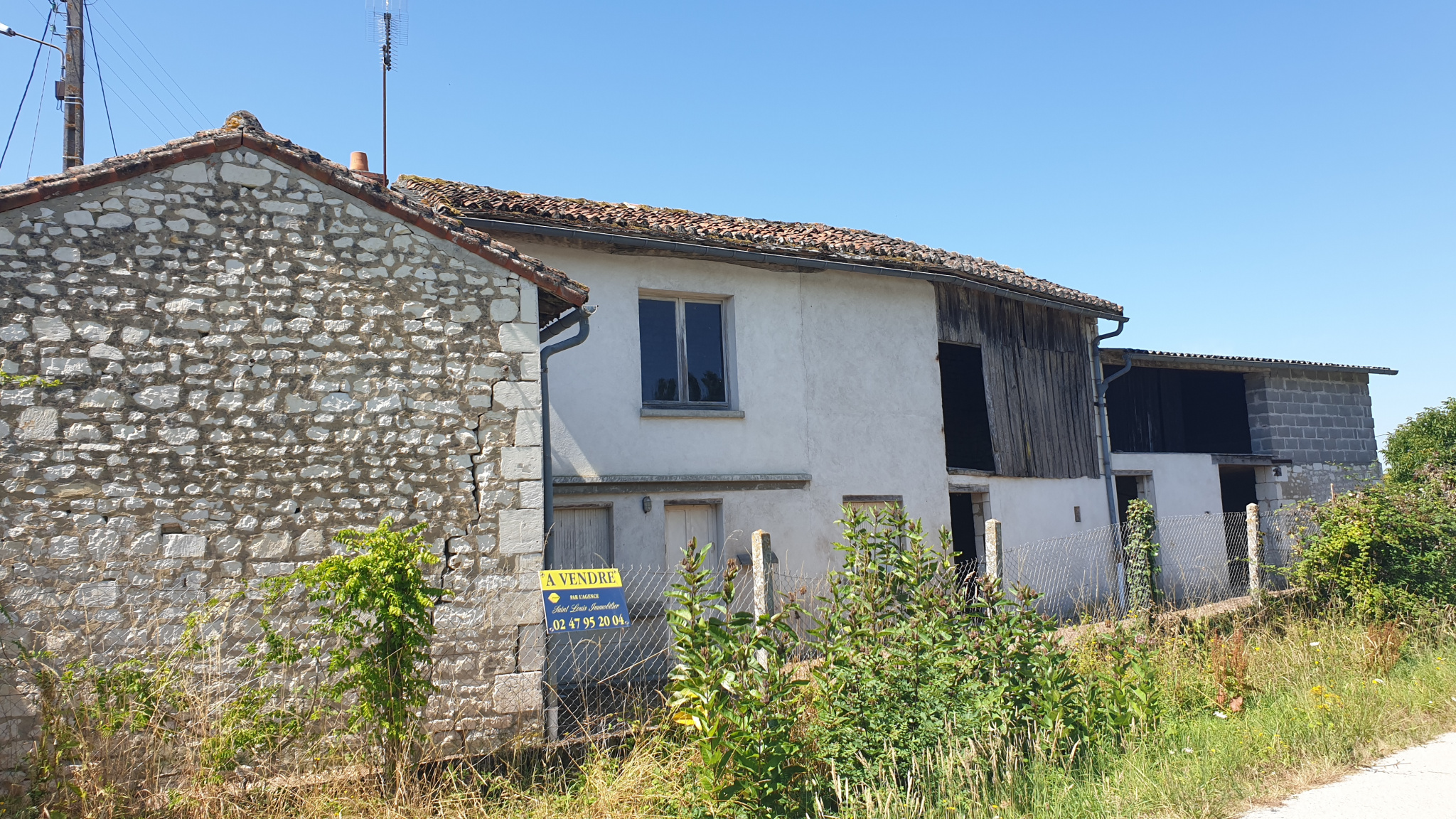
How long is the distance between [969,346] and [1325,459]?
8126 millimetres

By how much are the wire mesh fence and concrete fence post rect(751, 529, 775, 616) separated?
13 centimetres

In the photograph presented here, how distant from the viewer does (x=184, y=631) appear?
5797 mm

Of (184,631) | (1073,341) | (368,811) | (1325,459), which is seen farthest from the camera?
(1325,459)

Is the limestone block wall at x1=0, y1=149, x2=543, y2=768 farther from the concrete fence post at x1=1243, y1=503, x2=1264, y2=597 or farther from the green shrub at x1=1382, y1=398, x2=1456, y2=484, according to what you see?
the green shrub at x1=1382, y1=398, x2=1456, y2=484

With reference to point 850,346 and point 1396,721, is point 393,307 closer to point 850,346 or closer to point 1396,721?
point 850,346

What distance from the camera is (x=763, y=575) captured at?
21.9 feet

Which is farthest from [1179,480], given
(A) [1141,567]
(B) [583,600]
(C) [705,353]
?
(B) [583,600]

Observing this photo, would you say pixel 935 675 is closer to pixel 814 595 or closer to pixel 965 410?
pixel 814 595

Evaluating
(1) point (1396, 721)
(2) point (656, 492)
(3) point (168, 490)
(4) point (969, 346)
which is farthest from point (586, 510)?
(1) point (1396, 721)

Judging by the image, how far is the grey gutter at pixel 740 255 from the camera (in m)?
9.21

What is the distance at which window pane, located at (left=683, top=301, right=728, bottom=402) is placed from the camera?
10.6 m

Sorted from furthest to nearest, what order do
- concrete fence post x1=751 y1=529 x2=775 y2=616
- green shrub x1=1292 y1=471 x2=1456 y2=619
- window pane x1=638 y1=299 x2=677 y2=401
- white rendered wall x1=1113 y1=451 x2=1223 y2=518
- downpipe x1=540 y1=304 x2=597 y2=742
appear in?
white rendered wall x1=1113 y1=451 x2=1223 y2=518 → window pane x1=638 y1=299 x2=677 y2=401 → green shrub x1=1292 y1=471 x2=1456 y2=619 → concrete fence post x1=751 y1=529 x2=775 y2=616 → downpipe x1=540 y1=304 x2=597 y2=742

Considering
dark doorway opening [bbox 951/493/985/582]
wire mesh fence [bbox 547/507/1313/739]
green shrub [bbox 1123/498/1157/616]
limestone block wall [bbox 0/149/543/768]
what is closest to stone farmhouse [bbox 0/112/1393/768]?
limestone block wall [bbox 0/149/543/768]

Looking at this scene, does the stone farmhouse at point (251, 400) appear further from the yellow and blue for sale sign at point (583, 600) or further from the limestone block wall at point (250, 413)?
the yellow and blue for sale sign at point (583, 600)
